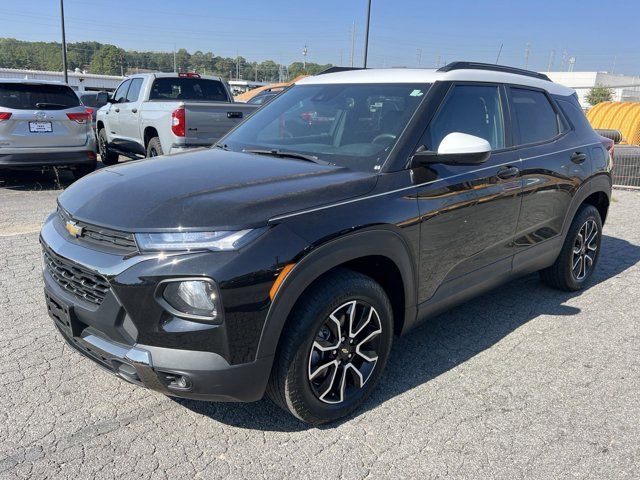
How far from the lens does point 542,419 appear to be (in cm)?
301

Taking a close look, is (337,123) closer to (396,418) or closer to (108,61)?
(396,418)

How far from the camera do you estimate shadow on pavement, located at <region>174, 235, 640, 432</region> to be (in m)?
2.98

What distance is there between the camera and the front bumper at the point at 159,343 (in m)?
2.35

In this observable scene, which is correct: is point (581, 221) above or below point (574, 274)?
above

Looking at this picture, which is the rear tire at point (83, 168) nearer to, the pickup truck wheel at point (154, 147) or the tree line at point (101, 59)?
the pickup truck wheel at point (154, 147)

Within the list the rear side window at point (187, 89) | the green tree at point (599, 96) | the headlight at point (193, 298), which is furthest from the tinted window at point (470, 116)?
the green tree at point (599, 96)

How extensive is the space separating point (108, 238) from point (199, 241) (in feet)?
1.64

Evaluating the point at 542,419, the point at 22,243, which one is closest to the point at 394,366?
the point at 542,419

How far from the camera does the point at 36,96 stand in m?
9.00

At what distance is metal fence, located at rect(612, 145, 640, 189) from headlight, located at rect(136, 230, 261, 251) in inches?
422

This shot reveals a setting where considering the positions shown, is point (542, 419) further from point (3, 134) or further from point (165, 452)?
point (3, 134)

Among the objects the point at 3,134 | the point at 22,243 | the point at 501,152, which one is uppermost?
the point at 501,152

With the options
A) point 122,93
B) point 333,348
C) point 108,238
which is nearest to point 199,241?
point 108,238

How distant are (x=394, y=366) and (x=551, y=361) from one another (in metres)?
1.11
